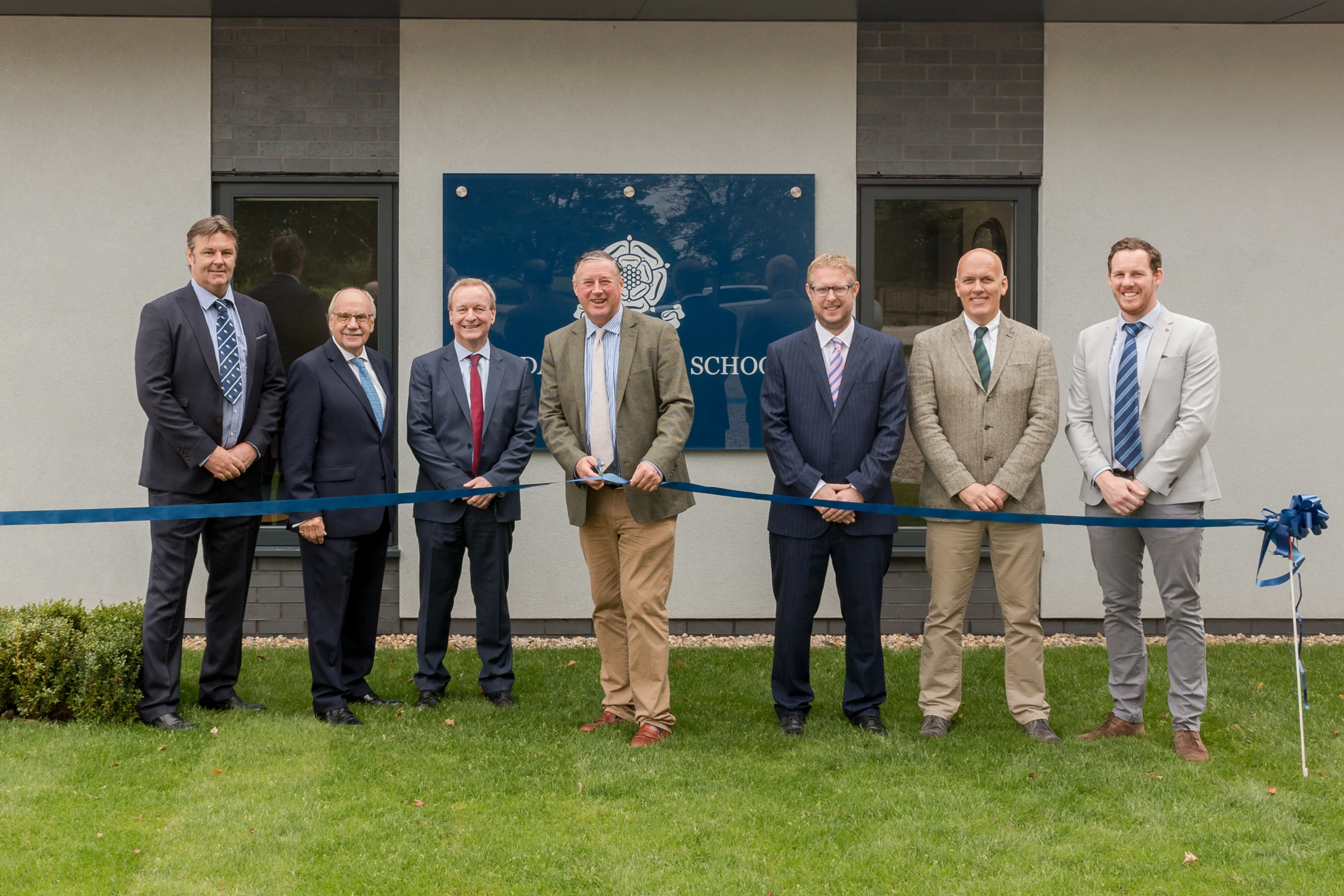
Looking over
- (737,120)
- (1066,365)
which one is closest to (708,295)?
(737,120)

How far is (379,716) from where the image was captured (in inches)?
207

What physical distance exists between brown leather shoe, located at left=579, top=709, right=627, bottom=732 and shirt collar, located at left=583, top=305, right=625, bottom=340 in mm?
1802

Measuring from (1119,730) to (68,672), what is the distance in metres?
4.88

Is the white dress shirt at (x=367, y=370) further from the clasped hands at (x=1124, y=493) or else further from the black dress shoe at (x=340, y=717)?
the clasped hands at (x=1124, y=493)

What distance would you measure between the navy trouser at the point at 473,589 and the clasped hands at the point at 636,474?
0.73 meters

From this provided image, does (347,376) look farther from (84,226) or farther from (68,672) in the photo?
(84,226)

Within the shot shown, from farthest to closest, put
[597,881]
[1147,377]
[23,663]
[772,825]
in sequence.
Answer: [23,663] < [1147,377] < [772,825] < [597,881]

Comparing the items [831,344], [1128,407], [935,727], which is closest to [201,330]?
Answer: [831,344]

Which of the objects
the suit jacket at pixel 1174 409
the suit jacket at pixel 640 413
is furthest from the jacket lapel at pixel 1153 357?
the suit jacket at pixel 640 413

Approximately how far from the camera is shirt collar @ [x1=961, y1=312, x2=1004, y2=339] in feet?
16.6

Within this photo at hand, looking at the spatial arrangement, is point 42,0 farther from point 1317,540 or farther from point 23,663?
point 1317,540

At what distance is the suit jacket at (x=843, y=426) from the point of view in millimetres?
4988

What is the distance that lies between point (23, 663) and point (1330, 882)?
5374mm

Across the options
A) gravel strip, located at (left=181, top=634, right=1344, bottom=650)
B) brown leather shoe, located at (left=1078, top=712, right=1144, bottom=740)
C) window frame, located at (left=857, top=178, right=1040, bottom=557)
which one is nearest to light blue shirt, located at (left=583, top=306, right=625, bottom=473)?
gravel strip, located at (left=181, top=634, right=1344, bottom=650)
